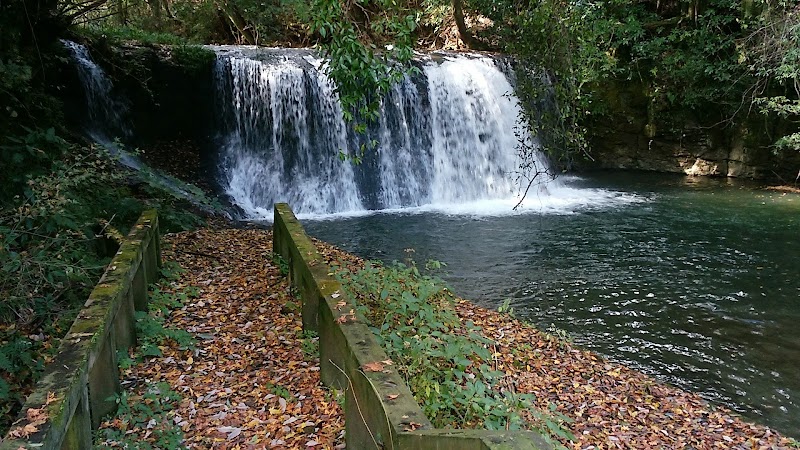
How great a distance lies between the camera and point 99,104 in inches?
472

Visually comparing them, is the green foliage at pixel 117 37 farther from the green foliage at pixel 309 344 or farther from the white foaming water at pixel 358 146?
the green foliage at pixel 309 344

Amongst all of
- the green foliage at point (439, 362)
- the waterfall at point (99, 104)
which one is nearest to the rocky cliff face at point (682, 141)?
the waterfall at point (99, 104)

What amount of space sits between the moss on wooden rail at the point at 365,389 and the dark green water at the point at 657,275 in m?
3.53

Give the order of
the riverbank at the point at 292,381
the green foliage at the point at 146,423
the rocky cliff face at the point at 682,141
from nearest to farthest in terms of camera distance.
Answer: the green foliage at the point at 146,423 → the riverbank at the point at 292,381 → the rocky cliff face at the point at 682,141

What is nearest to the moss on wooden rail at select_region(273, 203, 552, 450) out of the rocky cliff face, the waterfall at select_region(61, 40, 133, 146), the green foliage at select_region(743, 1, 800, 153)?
the waterfall at select_region(61, 40, 133, 146)

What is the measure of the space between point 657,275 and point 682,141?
9.95 m

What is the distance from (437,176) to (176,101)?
6.13 m

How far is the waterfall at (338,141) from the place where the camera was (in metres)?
13.3

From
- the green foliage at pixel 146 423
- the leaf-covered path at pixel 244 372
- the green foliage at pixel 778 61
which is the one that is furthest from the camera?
the green foliage at pixel 778 61

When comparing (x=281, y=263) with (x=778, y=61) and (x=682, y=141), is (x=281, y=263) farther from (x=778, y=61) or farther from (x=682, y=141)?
(x=682, y=141)

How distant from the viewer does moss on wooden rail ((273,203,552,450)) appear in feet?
A: 7.79

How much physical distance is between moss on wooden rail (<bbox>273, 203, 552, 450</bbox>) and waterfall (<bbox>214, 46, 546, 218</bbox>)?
8.06m

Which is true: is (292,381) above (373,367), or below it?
below

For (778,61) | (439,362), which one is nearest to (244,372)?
(439,362)
